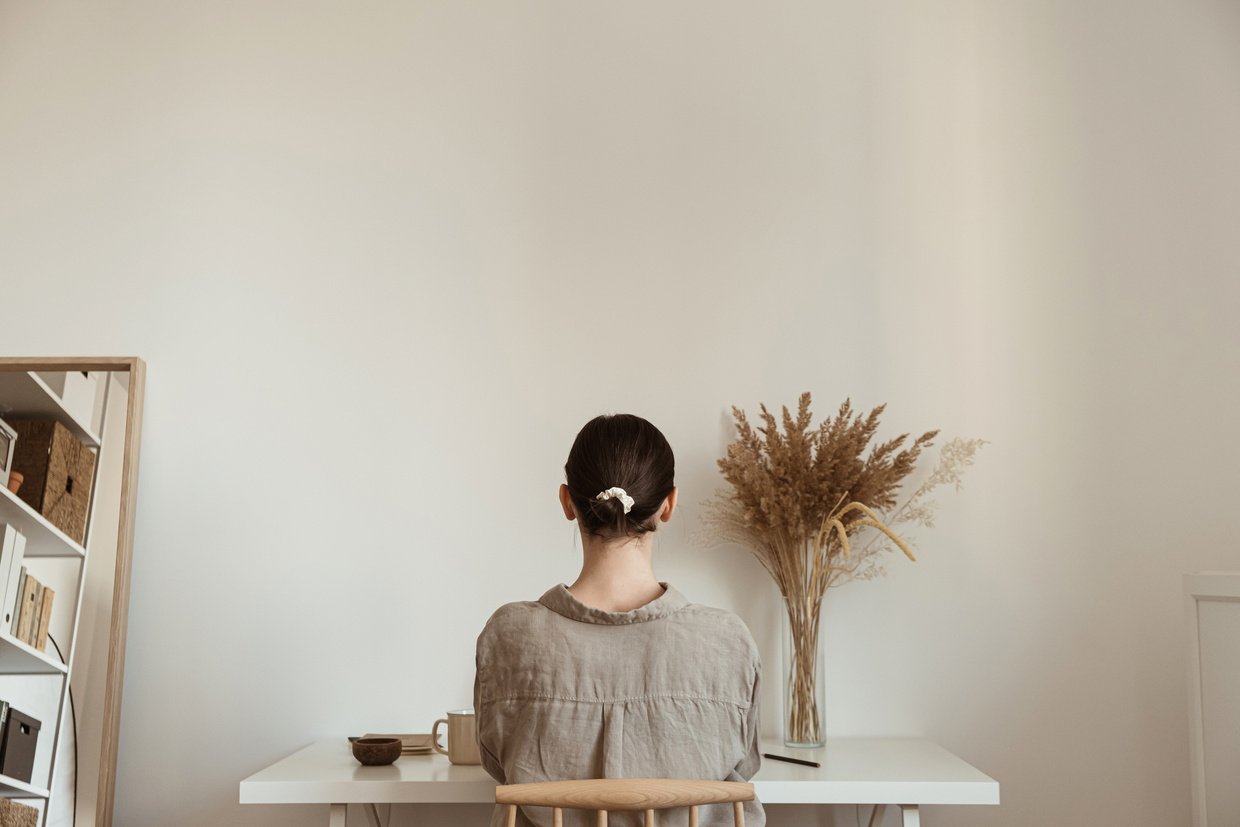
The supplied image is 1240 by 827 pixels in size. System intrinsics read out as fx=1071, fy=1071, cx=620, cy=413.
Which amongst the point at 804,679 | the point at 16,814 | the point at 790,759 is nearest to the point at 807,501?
the point at 804,679

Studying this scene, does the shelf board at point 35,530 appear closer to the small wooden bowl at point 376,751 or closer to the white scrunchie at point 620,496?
the small wooden bowl at point 376,751

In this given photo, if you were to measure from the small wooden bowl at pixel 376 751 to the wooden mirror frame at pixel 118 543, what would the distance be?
650 millimetres

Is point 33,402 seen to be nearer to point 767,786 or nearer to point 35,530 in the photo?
point 35,530

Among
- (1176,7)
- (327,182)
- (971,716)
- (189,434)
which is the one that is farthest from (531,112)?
(971,716)

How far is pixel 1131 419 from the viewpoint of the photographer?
7.74 ft

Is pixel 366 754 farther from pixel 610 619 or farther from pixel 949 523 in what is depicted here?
pixel 949 523

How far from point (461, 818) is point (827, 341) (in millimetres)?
1322

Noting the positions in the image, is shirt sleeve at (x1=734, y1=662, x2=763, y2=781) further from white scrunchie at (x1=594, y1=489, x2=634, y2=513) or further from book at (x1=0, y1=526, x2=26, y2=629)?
book at (x1=0, y1=526, x2=26, y2=629)

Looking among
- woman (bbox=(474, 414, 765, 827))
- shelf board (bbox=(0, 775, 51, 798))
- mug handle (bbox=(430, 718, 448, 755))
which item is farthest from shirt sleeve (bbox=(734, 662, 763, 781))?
shelf board (bbox=(0, 775, 51, 798))

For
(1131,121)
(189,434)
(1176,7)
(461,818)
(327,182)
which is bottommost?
(461,818)

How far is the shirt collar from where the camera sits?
61.0 inches

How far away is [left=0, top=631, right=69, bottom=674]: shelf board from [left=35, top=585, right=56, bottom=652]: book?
0.05 ft

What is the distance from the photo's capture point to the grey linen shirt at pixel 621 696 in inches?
59.4

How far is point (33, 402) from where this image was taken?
240cm
